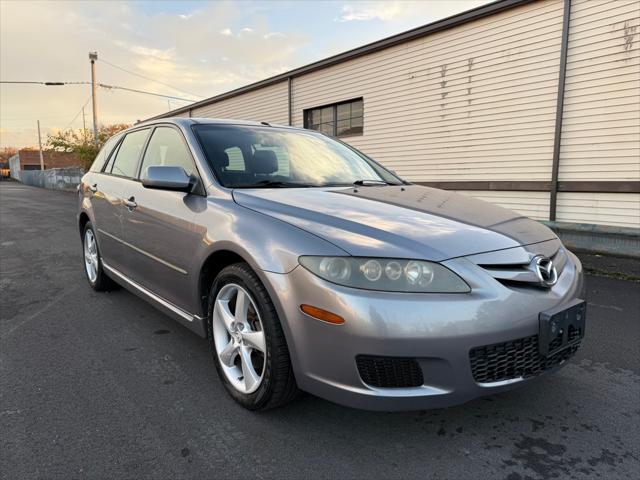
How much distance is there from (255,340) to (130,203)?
1810 mm

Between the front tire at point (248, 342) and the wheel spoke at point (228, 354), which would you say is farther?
the wheel spoke at point (228, 354)

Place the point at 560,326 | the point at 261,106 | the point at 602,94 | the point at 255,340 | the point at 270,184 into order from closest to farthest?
the point at 560,326 → the point at 255,340 → the point at 270,184 → the point at 602,94 → the point at 261,106

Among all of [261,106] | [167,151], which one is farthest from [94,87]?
[167,151]

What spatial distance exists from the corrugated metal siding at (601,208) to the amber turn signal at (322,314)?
680 centimetres

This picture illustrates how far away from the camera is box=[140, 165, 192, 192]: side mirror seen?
2736 mm

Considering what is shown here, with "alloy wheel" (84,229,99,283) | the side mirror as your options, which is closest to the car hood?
the side mirror

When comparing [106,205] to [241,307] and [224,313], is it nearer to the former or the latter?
[224,313]

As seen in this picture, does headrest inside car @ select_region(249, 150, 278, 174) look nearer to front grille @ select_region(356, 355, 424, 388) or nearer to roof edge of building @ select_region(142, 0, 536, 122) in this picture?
front grille @ select_region(356, 355, 424, 388)

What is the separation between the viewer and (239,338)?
Answer: 248cm

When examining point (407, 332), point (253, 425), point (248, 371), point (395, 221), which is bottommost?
point (253, 425)

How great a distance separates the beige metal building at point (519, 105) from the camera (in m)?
6.95

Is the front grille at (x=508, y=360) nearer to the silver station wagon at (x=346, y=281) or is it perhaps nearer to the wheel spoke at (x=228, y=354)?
the silver station wagon at (x=346, y=281)

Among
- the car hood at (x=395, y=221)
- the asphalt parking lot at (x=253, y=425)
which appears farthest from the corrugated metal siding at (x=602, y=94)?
the car hood at (x=395, y=221)

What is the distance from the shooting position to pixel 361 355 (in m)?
1.89
